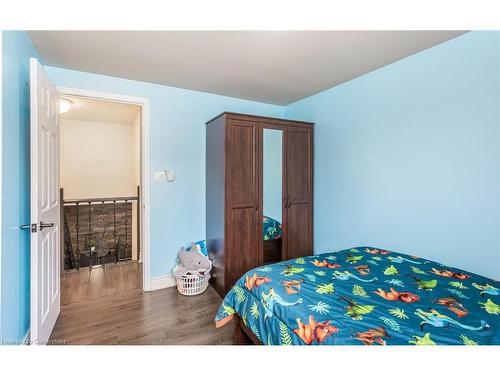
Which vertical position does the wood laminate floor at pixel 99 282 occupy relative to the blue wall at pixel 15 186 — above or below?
below

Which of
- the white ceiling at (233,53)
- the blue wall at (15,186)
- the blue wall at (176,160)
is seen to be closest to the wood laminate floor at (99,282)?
the blue wall at (176,160)

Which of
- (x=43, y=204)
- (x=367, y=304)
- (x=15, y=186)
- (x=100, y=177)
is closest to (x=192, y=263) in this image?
(x=43, y=204)

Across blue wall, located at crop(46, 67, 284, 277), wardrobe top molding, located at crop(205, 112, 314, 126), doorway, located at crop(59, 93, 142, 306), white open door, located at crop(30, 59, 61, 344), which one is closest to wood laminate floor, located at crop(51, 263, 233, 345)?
white open door, located at crop(30, 59, 61, 344)

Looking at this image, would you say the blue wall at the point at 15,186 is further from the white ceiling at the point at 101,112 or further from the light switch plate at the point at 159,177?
the white ceiling at the point at 101,112

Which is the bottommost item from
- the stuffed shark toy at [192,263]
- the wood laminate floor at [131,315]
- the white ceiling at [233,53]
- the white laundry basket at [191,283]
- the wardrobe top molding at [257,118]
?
the wood laminate floor at [131,315]

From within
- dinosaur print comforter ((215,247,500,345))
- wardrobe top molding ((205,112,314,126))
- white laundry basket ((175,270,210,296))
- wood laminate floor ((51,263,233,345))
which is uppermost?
wardrobe top molding ((205,112,314,126))

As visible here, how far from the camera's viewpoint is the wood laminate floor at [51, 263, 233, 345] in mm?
1879

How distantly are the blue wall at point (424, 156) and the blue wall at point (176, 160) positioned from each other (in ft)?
5.28

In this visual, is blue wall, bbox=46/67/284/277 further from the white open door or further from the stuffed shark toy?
the white open door

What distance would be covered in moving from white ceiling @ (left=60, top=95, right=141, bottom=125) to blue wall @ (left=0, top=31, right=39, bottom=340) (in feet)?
6.02

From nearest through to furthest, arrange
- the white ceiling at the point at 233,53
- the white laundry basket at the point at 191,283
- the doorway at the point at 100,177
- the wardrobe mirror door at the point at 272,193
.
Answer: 1. the white ceiling at the point at 233,53
2. the white laundry basket at the point at 191,283
3. the wardrobe mirror door at the point at 272,193
4. the doorway at the point at 100,177

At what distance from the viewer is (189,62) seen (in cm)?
219

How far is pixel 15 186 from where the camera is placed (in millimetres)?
1520

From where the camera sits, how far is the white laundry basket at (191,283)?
2617 millimetres
